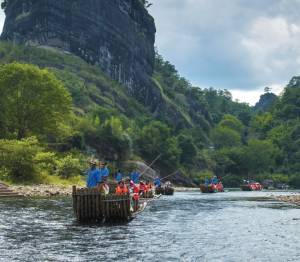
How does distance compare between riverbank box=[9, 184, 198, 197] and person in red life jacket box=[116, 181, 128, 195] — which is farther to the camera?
riverbank box=[9, 184, 198, 197]

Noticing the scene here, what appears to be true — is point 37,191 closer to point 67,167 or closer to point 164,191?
point 67,167

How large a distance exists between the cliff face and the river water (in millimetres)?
150268

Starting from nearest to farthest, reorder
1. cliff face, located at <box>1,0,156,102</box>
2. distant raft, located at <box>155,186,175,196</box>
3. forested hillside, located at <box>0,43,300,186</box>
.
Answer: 1. distant raft, located at <box>155,186,175,196</box>
2. forested hillside, located at <box>0,43,300,186</box>
3. cliff face, located at <box>1,0,156,102</box>

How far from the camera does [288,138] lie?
189 metres

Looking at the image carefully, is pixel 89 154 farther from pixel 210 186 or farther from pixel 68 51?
pixel 68 51

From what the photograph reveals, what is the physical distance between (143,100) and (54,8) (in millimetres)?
50192

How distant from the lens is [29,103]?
8038 cm

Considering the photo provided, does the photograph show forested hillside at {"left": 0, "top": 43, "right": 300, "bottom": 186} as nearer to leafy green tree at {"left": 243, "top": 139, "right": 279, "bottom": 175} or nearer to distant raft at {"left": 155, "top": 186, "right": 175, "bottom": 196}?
leafy green tree at {"left": 243, "top": 139, "right": 279, "bottom": 175}

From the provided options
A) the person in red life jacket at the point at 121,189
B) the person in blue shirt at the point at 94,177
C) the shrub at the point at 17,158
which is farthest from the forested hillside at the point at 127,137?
the person in blue shirt at the point at 94,177

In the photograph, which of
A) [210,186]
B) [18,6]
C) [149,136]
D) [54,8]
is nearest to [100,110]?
[149,136]

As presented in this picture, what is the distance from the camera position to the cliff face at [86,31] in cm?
18062

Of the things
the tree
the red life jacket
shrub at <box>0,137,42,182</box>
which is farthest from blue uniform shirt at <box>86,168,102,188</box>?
the tree

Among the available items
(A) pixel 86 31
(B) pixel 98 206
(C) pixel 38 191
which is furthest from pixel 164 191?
(A) pixel 86 31

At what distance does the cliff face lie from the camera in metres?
181
